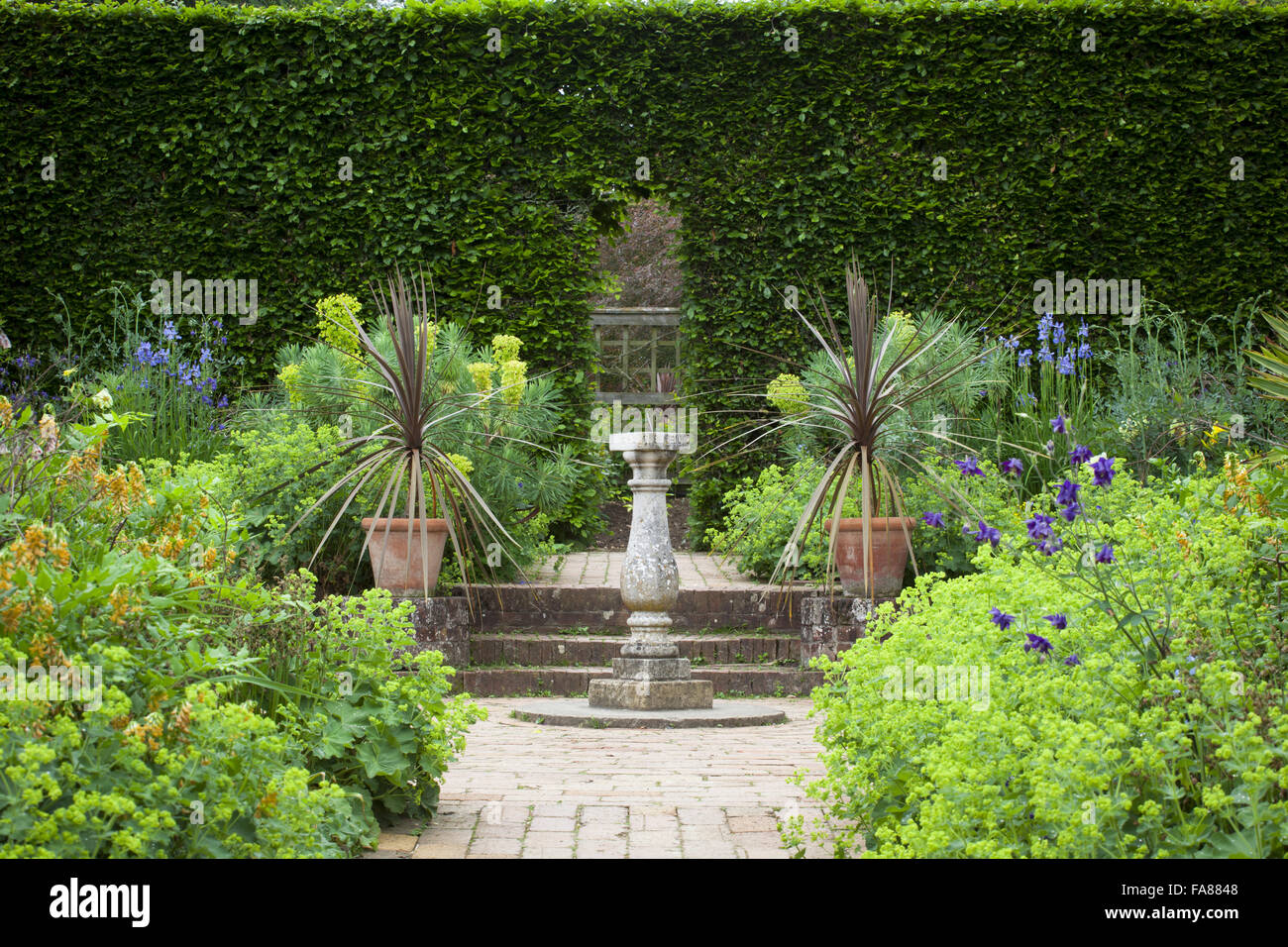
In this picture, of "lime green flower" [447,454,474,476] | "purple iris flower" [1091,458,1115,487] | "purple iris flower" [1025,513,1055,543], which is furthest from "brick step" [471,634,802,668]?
"purple iris flower" [1091,458,1115,487]

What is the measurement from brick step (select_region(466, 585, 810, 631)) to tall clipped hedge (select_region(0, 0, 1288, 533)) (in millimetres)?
2098

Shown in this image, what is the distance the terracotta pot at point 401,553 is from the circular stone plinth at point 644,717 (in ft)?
3.52

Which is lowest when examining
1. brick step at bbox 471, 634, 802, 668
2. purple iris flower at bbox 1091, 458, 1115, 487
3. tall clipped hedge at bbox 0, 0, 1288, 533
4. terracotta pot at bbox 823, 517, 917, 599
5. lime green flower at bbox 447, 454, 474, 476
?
brick step at bbox 471, 634, 802, 668

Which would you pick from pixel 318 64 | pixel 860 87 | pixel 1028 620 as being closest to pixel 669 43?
pixel 860 87

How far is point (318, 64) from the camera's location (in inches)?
341

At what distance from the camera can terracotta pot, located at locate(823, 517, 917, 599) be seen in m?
6.05

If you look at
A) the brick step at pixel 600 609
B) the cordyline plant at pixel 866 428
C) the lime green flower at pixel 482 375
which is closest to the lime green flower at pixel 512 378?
the lime green flower at pixel 482 375

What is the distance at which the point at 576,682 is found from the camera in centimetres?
615

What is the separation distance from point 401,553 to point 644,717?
1752 mm

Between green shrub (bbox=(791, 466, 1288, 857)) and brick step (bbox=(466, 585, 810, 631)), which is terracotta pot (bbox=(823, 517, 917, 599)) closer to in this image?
brick step (bbox=(466, 585, 810, 631))

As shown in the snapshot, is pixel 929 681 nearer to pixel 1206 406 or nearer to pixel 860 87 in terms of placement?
pixel 1206 406

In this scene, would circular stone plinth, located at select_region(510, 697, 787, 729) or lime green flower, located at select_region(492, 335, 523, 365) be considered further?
lime green flower, located at select_region(492, 335, 523, 365)

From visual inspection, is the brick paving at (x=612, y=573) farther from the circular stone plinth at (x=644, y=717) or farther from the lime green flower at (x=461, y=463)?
the circular stone plinth at (x=644, y=717)
